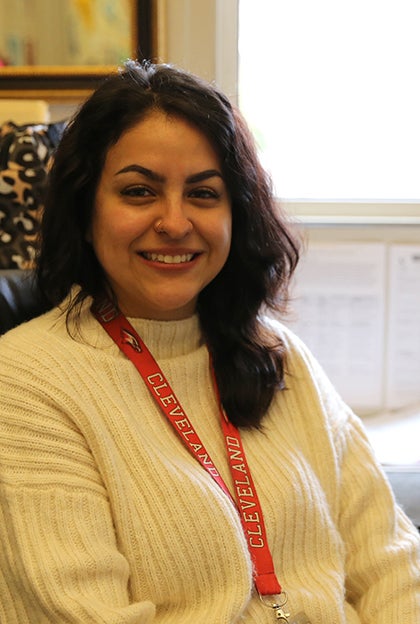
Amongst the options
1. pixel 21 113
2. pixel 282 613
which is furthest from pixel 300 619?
pixel 21 113

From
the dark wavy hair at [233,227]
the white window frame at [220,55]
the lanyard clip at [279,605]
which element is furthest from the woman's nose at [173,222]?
the white window frame at [220,55]

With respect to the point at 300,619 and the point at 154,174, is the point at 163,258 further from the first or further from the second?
the point at 300,619

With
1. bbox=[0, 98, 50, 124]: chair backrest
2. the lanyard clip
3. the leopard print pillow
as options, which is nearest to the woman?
the lanyard clip

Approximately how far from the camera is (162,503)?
1.19 meters

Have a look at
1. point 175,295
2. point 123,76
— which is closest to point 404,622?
point 175,295

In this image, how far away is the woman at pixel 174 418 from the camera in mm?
1133

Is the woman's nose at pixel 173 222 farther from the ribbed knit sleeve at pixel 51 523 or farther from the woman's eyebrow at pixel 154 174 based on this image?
the ribbed knit sleeve at pixel 51 523

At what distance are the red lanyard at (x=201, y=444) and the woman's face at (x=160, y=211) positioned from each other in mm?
65

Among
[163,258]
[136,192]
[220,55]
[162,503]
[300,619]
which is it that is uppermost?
[220,55]

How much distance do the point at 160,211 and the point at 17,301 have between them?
0.32m

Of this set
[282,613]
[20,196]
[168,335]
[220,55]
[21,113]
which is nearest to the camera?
[282,613]

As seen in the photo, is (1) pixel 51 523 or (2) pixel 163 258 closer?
(1) pixel 51 523

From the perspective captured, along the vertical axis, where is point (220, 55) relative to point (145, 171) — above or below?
above

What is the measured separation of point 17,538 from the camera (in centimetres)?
109
